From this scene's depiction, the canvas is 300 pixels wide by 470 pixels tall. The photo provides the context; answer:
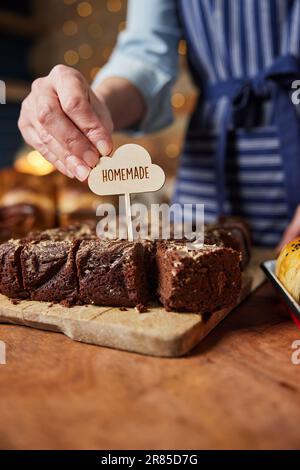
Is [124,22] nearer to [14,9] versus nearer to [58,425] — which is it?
Result: [14,9]

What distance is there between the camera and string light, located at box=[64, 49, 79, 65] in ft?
16.1

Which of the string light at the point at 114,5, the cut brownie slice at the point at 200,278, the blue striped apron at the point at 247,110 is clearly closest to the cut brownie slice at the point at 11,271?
the cut brownie slice at the point at 200,278

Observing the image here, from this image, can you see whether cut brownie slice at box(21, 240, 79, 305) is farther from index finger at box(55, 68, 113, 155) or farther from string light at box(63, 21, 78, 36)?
string light at box(63, 21, 78, 36)

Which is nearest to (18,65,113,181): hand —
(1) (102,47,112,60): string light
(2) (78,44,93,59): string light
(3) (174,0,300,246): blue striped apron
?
(3) (174,0,300,246): blue striped apron

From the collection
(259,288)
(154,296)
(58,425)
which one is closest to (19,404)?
(58,425)

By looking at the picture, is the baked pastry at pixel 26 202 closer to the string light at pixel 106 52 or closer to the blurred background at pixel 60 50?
the blurred background at pixel 60 50

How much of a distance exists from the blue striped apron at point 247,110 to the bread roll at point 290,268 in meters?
0.56

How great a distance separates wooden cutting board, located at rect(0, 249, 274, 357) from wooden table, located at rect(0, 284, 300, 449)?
0.08 ft

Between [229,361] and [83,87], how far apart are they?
0.87 metres

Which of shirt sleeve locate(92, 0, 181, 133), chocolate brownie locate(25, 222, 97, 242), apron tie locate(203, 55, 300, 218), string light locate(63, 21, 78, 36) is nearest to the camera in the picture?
chocolate brownie locate(25, 222, 97, 242)

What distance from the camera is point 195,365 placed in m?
0.98

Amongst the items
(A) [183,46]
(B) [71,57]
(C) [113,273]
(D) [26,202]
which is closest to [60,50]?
(B) [71,57]

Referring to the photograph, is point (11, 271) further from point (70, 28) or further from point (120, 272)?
point (70, 28)

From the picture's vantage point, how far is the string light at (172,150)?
166 inches
